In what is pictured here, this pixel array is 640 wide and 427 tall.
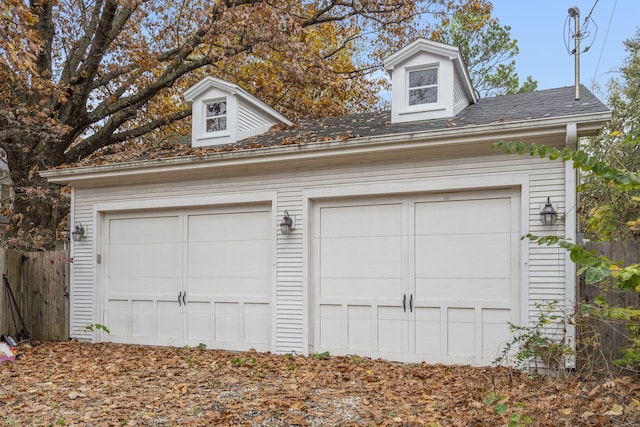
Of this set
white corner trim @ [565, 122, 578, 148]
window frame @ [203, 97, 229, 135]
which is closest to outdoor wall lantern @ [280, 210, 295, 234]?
→ window frame @ [203, 97, 229, 135]

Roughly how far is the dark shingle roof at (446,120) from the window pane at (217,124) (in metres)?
0.75

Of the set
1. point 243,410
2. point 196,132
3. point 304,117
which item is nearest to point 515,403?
point 243,410

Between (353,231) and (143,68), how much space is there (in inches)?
353

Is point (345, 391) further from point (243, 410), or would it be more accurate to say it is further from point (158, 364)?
point (158, 364)

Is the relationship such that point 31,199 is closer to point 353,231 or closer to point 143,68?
point 143,68

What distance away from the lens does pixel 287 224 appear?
25.7ft

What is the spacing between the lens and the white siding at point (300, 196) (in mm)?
6547

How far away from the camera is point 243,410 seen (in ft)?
16.1

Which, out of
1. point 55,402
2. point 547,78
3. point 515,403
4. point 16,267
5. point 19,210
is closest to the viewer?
point 515,403

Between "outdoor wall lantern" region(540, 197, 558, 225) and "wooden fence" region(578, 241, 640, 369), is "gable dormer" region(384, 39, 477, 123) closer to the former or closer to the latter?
"outdoor wall lantern" region(540, 197, 558, 225)

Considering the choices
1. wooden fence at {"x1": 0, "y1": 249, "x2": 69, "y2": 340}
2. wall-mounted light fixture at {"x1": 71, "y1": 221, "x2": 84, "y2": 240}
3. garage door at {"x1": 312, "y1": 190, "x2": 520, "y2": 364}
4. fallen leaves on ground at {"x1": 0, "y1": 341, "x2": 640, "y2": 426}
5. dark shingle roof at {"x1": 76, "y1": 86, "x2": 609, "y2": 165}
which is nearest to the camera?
fallen leaves on ground at {"x1": 0, "y1": 341, "x2": 640, "y2": 426}

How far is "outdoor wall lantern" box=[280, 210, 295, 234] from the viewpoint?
7.85 meters

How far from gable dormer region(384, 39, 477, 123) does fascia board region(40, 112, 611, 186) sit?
1938 millimetres

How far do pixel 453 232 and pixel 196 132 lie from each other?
5592mm
